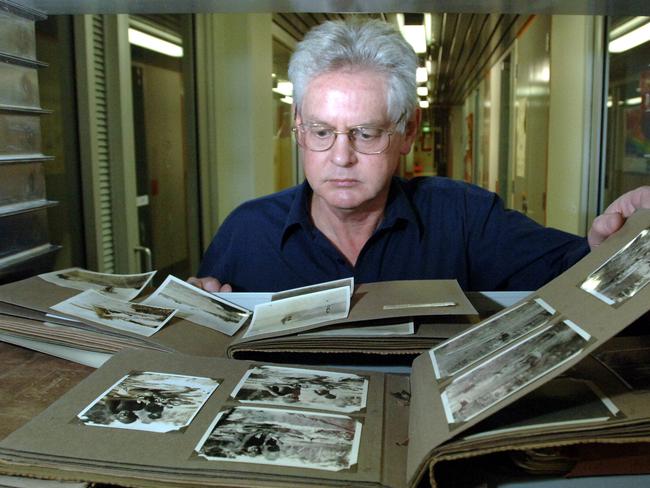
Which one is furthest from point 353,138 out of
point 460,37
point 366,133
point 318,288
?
point 460,37

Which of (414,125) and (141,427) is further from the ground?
(414,125)

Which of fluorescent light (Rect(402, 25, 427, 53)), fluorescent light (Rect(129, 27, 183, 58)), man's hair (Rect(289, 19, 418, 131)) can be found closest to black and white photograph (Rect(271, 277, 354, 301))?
man's hair (Rect(289, 19, 418, 131))

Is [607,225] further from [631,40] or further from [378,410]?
[631,40]

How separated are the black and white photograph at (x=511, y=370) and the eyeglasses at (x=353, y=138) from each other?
692 millimetres

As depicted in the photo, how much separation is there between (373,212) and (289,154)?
4.32 m

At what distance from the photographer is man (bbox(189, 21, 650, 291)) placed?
115cm

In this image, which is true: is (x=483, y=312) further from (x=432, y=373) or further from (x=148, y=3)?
(x=148, y=3)

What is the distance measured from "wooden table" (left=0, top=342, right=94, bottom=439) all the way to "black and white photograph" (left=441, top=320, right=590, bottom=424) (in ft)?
1.17

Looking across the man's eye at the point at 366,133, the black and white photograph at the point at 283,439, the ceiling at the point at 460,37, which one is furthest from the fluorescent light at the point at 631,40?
the black and white photograph at the point at 283,439

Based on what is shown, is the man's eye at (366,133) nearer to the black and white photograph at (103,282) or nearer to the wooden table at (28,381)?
the black and white photograph at (103,282)

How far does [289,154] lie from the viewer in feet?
18.4

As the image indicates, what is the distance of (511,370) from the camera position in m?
0.47

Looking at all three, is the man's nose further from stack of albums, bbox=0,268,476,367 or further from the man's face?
stack of albums, bbox=0,268,476,367

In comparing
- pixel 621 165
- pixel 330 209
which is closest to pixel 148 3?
pixel 330 209
